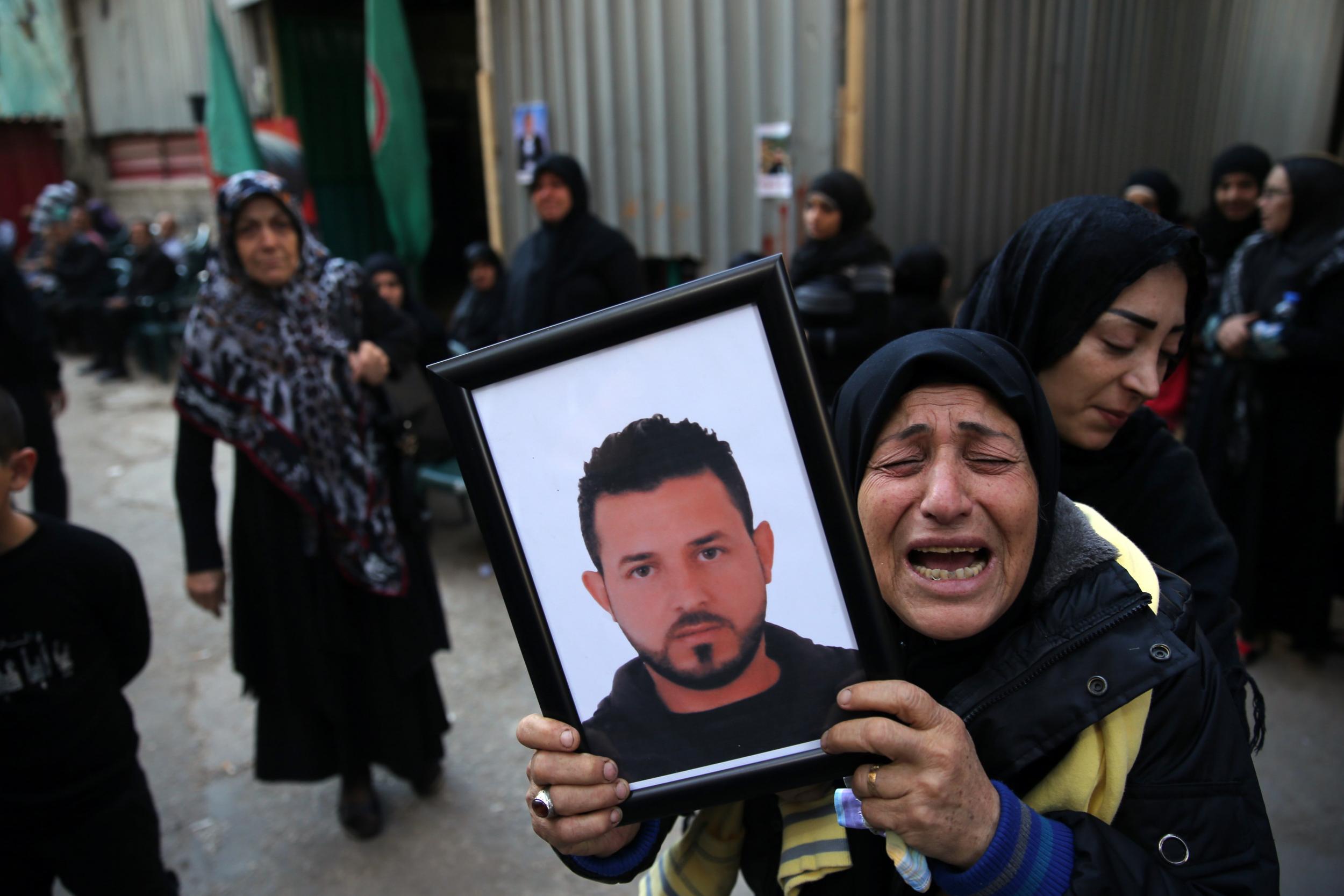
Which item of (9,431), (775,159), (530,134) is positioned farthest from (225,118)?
(9,431)

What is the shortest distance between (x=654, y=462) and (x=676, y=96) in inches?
179

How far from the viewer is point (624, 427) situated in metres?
0.85

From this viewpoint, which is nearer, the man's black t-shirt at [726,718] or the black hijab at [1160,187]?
the man's black t-shirt at [726,718]

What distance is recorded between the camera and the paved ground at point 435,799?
8.46ft

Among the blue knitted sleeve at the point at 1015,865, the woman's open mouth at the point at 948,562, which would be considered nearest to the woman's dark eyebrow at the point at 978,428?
the woman's open mouth at the point at 948,562

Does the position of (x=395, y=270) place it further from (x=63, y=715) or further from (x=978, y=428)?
(x=978, y=428)

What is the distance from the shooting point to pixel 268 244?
Answer: 2416mm

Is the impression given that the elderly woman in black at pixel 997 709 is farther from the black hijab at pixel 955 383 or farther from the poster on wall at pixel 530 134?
the poster on wall at pixel 530 134

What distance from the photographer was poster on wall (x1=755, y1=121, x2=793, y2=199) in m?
Answer: 4.47


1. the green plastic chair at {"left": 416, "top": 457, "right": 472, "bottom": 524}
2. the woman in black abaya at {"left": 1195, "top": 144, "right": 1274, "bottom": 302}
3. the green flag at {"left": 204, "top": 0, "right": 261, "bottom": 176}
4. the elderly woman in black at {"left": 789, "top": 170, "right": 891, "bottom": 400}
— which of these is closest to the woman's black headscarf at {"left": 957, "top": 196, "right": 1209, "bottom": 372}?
the elderly woman in black at {"left": 789, "top": 170, "right": 891, "bottom": 400}

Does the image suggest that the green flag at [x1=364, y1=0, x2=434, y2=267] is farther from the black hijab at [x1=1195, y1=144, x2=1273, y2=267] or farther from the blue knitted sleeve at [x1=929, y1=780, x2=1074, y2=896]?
the blue knitted sleeve at [x1=929, y1=780, x2=1074, y2=896]

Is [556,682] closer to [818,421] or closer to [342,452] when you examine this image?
Answer: [818,421]

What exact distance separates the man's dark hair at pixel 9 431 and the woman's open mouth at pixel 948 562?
73.5 inches

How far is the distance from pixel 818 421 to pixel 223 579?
2.38 metres
